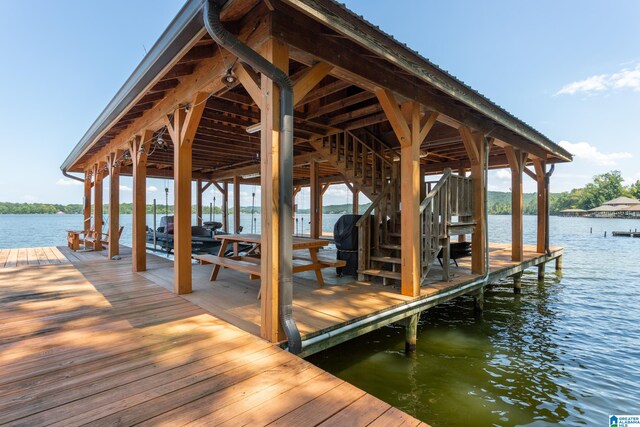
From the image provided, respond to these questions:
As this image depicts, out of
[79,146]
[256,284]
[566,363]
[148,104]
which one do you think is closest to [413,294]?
[566,363]

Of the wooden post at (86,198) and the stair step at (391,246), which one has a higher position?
the wooden post at (86,198)

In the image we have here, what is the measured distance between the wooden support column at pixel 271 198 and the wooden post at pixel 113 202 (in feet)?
19.0

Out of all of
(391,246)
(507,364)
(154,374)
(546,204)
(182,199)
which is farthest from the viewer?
(546,204)

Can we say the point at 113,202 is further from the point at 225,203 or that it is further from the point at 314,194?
the point at 225,203

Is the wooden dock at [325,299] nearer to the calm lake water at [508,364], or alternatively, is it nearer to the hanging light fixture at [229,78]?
the calm lake water at [508,364]

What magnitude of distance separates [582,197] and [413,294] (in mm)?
83621

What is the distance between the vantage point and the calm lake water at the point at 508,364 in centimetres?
269

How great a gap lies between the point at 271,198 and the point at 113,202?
19.7ft

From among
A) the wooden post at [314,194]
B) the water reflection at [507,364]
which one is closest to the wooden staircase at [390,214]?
the water reflection at [507,364]

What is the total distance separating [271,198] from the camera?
240cm

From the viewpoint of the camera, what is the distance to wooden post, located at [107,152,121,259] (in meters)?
6.62

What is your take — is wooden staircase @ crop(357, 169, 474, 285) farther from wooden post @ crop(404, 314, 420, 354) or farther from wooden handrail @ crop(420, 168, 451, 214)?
wooden post @ crop(404, 314, 420, 354)

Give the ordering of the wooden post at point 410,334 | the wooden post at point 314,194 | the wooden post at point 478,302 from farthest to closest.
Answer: the wooden post at point 314,194 < the wooden post at point 478,302 < the wooden post at point 410,334

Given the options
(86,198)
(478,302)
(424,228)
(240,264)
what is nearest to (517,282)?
(478,302)
